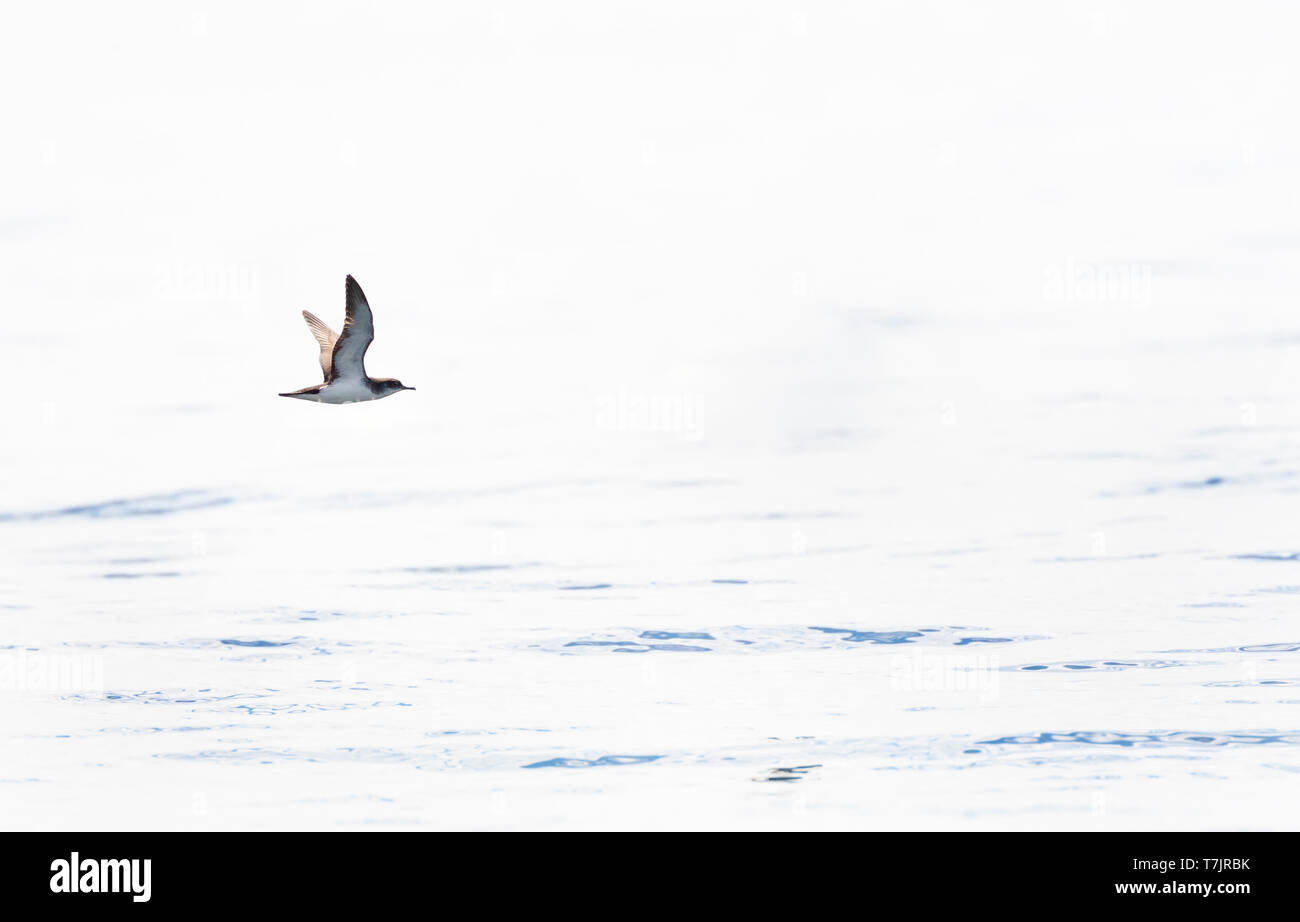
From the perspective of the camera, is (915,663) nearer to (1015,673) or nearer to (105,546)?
(1015,673)

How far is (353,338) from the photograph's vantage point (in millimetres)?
21406

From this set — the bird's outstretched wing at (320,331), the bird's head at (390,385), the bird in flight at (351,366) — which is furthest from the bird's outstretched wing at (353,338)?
the bird's outstretched wing at (320,331)

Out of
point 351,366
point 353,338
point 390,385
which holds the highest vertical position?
point 353,338

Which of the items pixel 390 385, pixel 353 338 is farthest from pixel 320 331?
pixel 353 338

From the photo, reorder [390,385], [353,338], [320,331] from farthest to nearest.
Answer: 1. [320,331]
2. [390,385]
3. [353,338]

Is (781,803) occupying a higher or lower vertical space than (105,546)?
lower

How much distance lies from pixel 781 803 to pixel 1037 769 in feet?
10.5

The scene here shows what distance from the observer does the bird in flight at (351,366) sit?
21.1 meters

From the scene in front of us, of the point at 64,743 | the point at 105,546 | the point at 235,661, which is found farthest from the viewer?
the point at 105,546

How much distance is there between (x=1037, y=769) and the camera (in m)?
19.8

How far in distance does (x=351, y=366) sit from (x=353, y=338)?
59 cm

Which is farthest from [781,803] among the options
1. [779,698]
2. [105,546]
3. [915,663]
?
[105,546]

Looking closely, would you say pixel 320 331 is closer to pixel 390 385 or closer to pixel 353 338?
pixel 390 385

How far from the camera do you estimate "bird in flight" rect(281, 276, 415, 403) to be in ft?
69.1
